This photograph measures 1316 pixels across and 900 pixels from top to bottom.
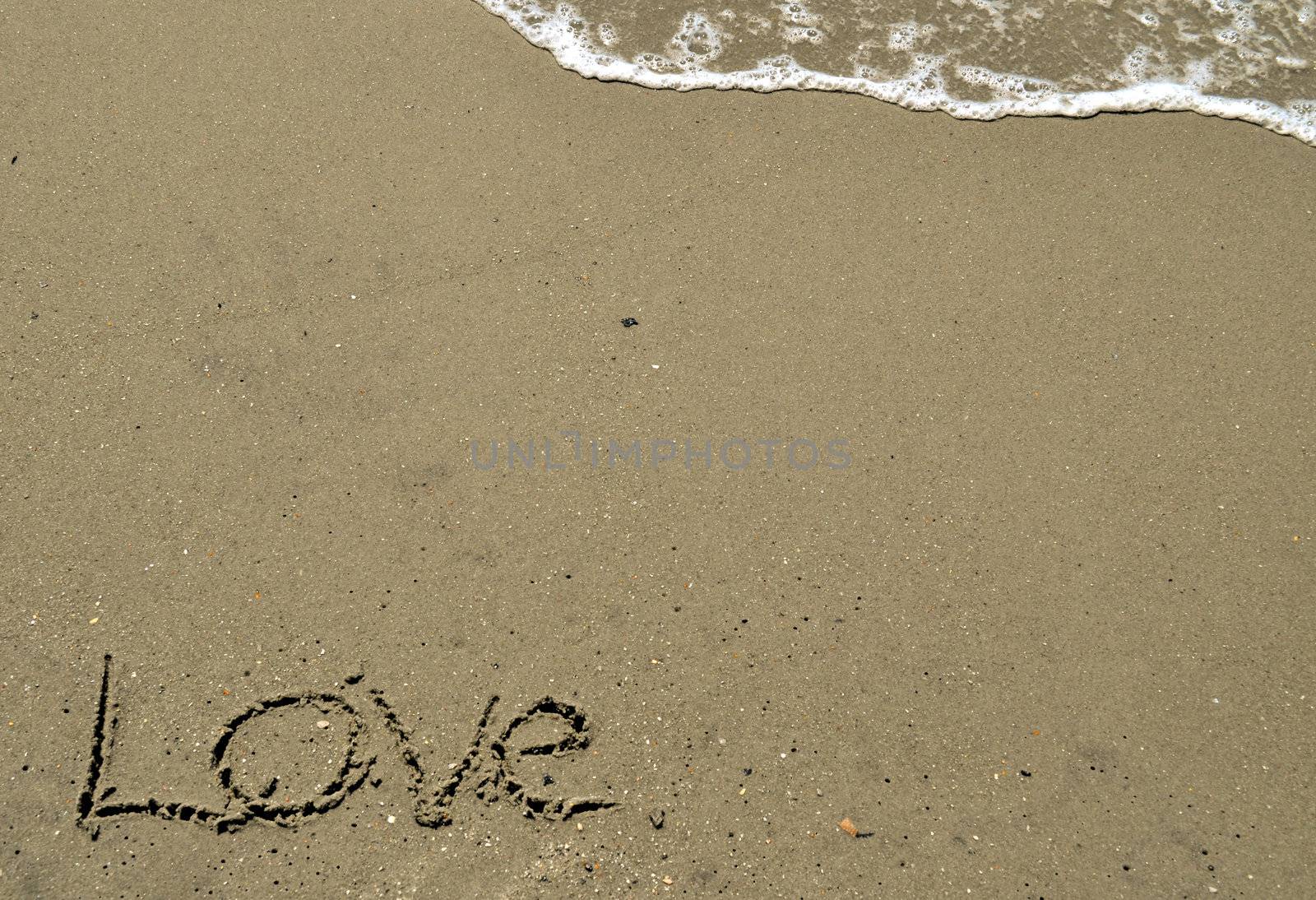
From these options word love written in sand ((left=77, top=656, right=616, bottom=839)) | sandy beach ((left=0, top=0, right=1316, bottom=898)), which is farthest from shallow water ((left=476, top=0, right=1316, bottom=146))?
word love written in sand ((left=77, top=656, right=616, bottom=839))

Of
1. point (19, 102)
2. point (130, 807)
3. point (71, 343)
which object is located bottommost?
point (130, 807)

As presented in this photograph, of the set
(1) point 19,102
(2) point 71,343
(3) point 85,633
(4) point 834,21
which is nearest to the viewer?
(3) point 85,633

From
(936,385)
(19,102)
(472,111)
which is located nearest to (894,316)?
(936,385)

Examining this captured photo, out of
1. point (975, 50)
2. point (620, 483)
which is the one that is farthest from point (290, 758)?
point (975, 50)

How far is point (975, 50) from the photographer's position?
4.77m

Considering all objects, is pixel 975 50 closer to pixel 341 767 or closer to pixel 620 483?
pixel 620 483

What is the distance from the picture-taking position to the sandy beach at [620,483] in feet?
9.87

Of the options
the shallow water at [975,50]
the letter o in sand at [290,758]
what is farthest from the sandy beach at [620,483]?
the shallow water at [975,50]

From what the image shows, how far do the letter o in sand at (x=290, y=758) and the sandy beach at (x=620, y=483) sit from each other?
0.01m

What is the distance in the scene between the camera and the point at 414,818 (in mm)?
2963

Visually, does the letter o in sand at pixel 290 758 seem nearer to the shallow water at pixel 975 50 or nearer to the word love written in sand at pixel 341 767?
the word love written in sand at pixel 341 767

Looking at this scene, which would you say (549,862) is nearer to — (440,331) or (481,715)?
(481,715)

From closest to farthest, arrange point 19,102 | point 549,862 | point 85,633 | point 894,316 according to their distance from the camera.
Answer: point 549,862, point 85,633, point 894,316, point 19,102

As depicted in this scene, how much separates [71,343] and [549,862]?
2730 millimetres
